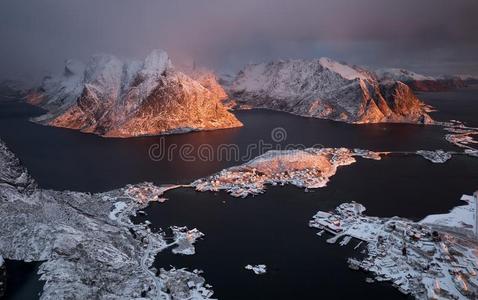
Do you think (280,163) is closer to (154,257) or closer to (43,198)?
(154,257)

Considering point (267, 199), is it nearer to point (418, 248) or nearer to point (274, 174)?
point (274, 174)

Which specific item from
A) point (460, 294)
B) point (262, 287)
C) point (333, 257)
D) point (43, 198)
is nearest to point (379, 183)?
point (333, 257)

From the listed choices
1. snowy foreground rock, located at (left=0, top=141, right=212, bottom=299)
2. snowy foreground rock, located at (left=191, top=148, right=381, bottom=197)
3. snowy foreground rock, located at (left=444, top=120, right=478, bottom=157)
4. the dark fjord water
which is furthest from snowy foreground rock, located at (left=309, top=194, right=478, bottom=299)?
snowy foreground rock, located at (left=444, top=120, right=478, bottom=157)

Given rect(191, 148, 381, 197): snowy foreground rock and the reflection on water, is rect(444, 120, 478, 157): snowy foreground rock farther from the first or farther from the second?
rect(191, 148, 381, 197): snowy foreground rock

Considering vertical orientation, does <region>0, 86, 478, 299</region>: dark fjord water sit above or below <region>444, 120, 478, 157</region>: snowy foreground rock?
below

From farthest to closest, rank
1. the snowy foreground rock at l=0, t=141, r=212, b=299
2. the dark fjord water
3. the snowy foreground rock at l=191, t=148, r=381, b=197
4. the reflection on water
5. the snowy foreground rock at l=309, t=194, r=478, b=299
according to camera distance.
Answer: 1. the reflection on water
2. the snowy foreground rock at l=191, t=148, r=381, b=197
3. the dark fjord water
4. the snowy foreground rock at l=309, t=194, r=478, b=299
5. the snowy foreground rock at l=0, t=141, r=212, b=299

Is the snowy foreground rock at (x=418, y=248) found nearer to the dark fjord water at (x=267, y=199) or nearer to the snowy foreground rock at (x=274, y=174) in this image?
the dark fjord water at (x=267, y=199)

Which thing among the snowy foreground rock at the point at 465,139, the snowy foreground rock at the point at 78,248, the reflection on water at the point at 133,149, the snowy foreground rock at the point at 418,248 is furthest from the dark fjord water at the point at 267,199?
the snowy foreground rock at the point at 465,139
